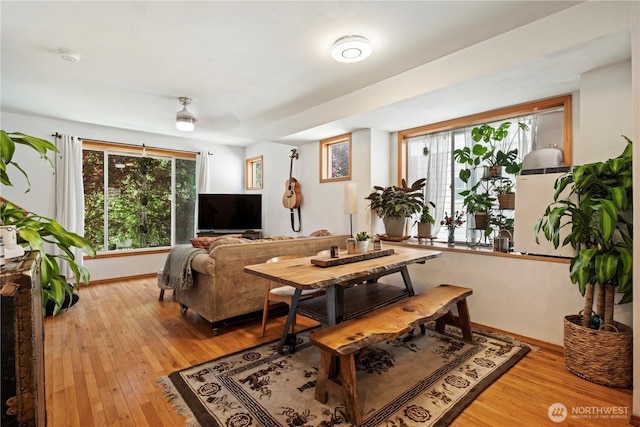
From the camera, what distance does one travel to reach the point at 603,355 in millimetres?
2025

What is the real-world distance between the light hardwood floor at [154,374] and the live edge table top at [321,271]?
36.1 inches

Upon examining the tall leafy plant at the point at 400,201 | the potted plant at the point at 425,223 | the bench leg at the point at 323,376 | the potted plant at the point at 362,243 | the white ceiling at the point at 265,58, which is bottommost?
the bench leg at the point at 323,376

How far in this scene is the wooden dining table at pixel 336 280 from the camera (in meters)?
2.01

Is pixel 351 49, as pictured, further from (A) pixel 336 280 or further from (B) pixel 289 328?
(B) pixel 289 328

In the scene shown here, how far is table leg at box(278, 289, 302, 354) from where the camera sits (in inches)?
94.3

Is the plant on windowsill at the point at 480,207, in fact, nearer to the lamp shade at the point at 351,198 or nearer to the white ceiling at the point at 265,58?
the white ceiling at the point at 265,58

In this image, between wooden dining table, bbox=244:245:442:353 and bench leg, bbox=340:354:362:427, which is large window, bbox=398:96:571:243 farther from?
bench leg, bbox=340:354:362:427

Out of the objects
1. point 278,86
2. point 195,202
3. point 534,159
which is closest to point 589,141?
point 534,159

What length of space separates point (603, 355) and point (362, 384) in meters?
1.59

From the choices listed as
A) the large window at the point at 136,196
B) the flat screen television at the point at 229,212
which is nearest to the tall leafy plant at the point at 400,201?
the flat screen television at the point at 229,212

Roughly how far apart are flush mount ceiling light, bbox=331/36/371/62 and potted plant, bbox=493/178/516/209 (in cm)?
191

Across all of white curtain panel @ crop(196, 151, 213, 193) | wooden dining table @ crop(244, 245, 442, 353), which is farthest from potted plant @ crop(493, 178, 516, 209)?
white curtain panel @ crop(196, 151, 213, 193)

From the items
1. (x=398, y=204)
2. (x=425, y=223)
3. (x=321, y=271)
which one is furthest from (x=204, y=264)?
(x=425, y=223)

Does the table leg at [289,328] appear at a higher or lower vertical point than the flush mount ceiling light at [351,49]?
lower
